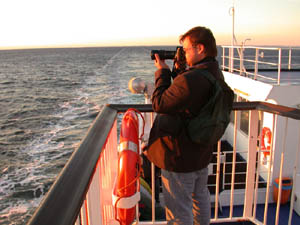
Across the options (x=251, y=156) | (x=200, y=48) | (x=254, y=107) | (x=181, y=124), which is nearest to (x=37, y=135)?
(x=251, y=156)

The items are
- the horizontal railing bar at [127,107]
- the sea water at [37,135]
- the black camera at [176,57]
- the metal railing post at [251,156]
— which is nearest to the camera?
the black camera at [176,57]

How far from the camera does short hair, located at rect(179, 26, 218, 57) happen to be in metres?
1.56

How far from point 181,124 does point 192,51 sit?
0.41 m

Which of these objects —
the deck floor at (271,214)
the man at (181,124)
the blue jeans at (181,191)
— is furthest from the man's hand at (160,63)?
the deck floor at (271,214)

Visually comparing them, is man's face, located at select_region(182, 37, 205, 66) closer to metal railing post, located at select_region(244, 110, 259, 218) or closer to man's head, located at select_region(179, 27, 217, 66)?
man's head, located at select_region(179, 27, 217, 66)

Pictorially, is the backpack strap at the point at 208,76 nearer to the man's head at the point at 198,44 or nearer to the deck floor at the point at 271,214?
the man's head at the point at 198,44

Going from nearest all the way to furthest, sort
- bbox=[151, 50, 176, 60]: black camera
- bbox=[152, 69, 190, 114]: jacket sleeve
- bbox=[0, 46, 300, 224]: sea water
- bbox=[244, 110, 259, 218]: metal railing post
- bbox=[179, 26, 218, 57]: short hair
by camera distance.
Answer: bbox=[152, 69, 190, 114]: jacket sleeve < bbox=[179, 26, 218, 57]: short hair < bbox=[151, 50, 176, 60]: black camera < bbox=[244, 110, 259, 218]: metal railing post < bbox=[0, 46, 300, 224]: sea water

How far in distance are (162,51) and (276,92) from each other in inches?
202

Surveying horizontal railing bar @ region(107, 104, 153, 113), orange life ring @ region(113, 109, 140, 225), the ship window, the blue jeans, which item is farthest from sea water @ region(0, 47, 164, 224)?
the blue jeans

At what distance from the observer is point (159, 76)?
168 centimetres

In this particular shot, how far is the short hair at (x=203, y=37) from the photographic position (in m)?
1.56

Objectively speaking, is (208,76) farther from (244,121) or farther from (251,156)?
(244,121)

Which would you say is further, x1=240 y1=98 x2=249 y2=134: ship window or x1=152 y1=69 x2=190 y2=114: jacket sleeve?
x1=240 y1=98 x2=249 y2=134: ship window

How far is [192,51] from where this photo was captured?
159cm
